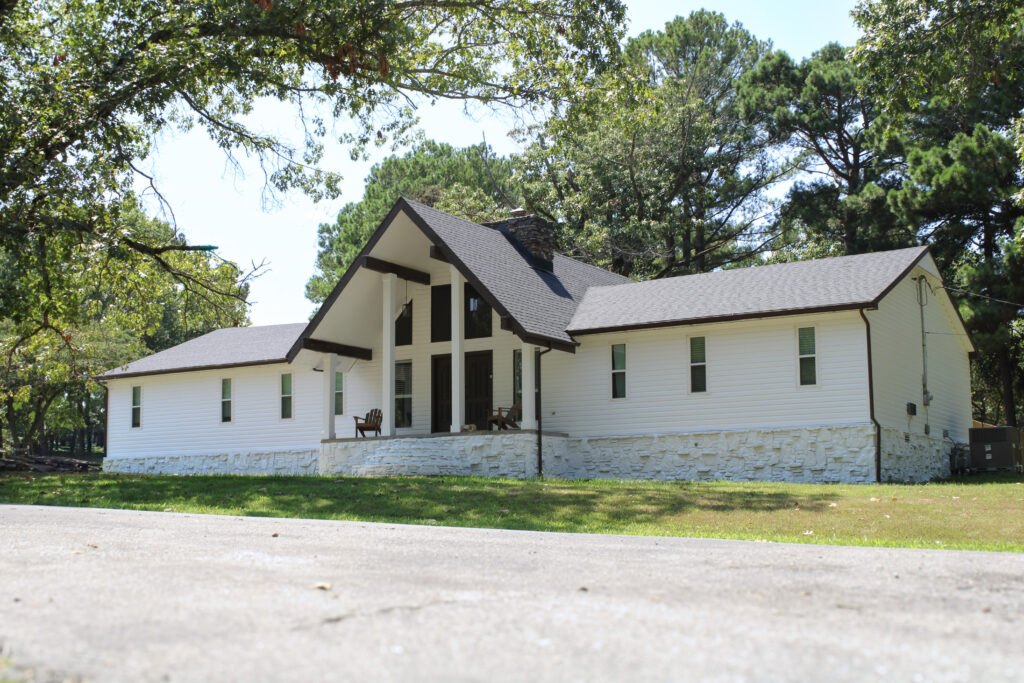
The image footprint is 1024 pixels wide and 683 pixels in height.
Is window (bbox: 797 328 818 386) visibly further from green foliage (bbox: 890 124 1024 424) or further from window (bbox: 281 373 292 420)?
window (bbox: 281 373 292 420)

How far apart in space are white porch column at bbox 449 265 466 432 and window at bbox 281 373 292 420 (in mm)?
7691

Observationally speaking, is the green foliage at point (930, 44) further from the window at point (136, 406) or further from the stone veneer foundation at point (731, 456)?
the window at point (136, 406)

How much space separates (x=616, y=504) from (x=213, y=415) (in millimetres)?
18356

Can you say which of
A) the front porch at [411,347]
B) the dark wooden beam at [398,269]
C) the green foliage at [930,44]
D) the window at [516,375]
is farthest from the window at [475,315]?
the green foliage at [930,44]

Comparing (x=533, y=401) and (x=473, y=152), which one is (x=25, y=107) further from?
(x=473, y=152)

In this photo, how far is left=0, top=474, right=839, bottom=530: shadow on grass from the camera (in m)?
13.8

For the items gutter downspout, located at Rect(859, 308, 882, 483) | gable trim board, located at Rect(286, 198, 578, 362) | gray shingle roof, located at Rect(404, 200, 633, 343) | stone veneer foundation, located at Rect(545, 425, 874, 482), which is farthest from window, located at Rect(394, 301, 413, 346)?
gutter downspout, located at Rect(859, 308, 882, 483)

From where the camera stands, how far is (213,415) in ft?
98.6

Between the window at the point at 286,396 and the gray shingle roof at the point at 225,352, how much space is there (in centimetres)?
76

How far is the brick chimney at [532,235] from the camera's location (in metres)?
27.3

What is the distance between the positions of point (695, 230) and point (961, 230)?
42.1 feet

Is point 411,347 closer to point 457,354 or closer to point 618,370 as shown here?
point 457,354

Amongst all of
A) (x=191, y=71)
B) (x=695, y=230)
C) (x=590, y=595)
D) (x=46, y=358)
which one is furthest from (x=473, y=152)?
(x=590, y=595)

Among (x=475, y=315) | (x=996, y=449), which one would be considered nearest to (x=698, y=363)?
(x=475, y=315)
